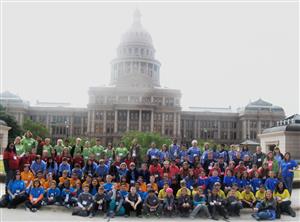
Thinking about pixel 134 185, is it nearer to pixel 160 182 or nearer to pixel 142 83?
pixel 160 182

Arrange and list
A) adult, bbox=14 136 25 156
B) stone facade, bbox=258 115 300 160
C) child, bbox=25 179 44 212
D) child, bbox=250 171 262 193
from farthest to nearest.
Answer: stone facade, bbox=258 115 300 160
adult, bbox=14 136 25 156
child, bbox=250 171 262 193
child, bbox=25 179 44 212

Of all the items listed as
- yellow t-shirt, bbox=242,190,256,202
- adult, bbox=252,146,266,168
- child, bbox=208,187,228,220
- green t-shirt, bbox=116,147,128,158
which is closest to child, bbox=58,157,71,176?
green t-shirt, bbox=116,147,128,158

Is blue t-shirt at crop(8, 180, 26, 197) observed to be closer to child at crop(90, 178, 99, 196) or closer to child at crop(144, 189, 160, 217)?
child at crop(90, 178, 99, 196)

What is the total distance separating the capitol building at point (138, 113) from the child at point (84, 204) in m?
87.9

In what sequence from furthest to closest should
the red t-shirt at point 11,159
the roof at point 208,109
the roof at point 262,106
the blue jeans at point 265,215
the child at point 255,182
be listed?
1. the roof at point 208,109
2. the roof at point 262,106
3. the child at point 255,182
4. the red t-shirt at point 11,159
5. the blue jeans at point 265,215

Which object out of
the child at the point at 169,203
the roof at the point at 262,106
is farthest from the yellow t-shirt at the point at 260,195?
the roof at the point at 262,106

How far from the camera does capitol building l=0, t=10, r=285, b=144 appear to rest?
339ft

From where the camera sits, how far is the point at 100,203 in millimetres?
13203

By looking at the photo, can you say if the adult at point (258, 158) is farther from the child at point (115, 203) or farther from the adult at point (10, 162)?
the adult at point (10, 162)

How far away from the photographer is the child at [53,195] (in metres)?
13.9

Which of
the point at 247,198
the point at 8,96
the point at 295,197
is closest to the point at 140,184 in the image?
the point at 247,198

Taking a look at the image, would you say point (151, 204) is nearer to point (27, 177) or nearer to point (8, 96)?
point (27, 177)

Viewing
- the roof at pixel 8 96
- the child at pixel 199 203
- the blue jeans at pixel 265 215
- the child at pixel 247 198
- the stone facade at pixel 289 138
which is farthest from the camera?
the roof at pixel 8 96

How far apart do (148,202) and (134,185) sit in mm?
879
